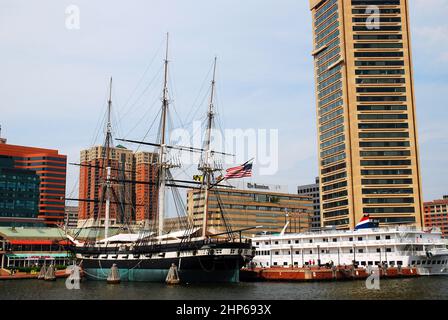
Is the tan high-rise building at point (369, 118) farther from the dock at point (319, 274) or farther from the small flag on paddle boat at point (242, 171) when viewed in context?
the small flag on paddle boat at point (242, 171)

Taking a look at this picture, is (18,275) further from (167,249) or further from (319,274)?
(319,274)

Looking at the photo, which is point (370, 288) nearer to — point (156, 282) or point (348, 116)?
point (156, 282)

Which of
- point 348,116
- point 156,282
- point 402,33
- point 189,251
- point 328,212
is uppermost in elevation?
point 402,33

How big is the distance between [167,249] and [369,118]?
75.8 metres

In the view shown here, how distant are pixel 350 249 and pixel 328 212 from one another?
44479 mm

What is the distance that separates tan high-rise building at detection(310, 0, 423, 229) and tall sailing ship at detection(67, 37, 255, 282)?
2058 inches

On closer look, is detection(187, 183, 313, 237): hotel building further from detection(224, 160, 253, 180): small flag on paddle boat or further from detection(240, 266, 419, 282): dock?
detection(224, 160, 253, 180): small flag on paddle boat

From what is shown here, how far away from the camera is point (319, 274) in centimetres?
7831

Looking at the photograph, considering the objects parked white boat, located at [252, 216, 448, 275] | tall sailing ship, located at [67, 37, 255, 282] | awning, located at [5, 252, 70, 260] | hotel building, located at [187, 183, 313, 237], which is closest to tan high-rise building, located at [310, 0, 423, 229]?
parked white boat, located at [252, 216, 448, 275]

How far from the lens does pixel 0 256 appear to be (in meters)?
115

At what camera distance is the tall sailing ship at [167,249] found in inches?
2926

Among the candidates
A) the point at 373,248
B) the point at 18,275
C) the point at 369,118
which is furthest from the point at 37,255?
the point at 369,118

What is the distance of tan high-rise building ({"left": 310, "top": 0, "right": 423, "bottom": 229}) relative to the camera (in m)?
130
